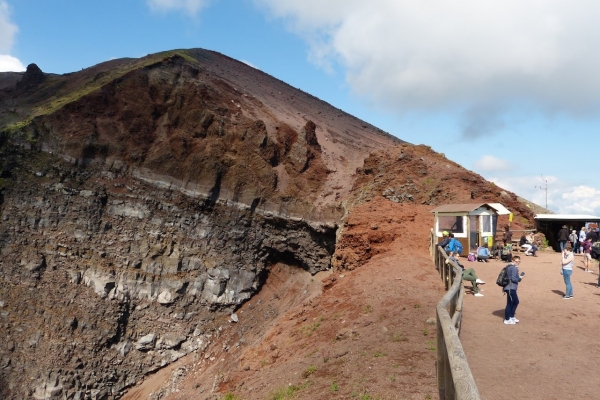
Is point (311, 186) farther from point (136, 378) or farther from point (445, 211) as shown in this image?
point (136, 378)

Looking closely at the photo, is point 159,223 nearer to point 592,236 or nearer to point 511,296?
point 511,296

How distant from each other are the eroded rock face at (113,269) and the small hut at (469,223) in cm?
893

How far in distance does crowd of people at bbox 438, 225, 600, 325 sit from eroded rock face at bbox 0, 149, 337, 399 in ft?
32.2

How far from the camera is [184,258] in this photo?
25078 mm

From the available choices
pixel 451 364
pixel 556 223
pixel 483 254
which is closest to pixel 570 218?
pixel 556 223

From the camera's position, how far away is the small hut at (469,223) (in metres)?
17.5

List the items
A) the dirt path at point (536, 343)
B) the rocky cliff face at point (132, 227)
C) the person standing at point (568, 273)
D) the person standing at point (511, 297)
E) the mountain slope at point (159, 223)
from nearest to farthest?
the dirt path at point (536, 343) → the person standing at point (511, 297) → the person standing at point (568, 273) → the mountain slope at point (159, 223) → the rocky cliff face at point (132, 227)

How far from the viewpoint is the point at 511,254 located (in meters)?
15.5

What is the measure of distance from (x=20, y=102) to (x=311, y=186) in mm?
21114

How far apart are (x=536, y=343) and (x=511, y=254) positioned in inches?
301

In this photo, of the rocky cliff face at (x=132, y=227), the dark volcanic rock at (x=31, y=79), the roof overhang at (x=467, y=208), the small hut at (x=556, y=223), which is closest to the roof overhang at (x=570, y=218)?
the small hut at (x=556, y=223)

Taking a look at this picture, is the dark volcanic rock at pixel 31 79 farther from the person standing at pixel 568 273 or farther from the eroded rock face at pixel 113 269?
the person standing at pixel 568 273

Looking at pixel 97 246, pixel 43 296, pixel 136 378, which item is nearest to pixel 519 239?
pixel 136 378

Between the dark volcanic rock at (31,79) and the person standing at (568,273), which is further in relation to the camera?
the dark volcanic rock at (31,79)
